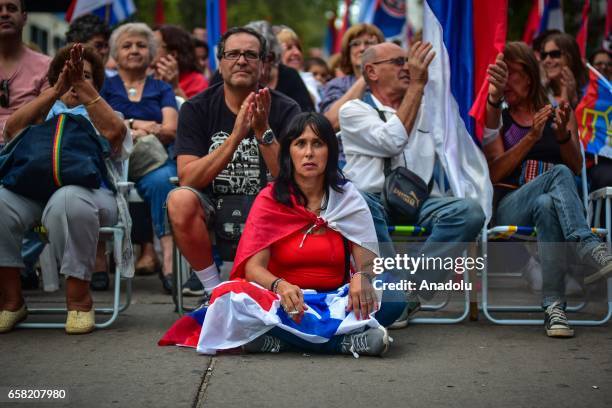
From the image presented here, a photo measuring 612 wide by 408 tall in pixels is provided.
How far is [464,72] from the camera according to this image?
19.7 feet

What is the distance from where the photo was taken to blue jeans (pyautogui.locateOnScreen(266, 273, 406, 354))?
4633 millimetres

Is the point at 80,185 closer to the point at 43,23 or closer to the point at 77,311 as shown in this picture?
the point at 77,311

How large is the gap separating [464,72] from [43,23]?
23.2m

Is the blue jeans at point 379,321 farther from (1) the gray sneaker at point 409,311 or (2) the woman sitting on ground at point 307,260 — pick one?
(1) the gray sneaker at point 409,311

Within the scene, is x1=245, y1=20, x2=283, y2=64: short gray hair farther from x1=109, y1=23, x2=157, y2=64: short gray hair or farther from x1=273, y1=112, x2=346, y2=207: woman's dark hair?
x1=273, y1=112, x2=346, y2=207: woman's dark hair

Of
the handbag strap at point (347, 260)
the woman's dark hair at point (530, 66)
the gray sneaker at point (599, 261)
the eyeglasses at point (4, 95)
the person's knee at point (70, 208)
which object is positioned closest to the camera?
the handbag strap at point (347, 260)

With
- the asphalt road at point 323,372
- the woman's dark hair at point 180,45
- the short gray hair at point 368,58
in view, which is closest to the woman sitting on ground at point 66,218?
the asphalt road at point 323,372

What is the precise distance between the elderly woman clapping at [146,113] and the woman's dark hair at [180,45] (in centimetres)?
71

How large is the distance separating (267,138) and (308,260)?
88 centimetres

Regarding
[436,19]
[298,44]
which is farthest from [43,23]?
[436,19]

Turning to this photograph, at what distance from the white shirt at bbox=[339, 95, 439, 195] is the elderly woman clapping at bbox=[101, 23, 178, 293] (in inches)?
64.1

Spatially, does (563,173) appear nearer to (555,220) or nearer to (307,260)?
(555,220)

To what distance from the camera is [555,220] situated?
17.9 feet

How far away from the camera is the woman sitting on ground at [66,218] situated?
16.9 ft
